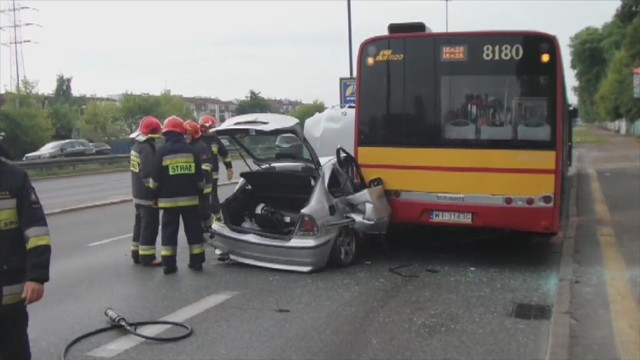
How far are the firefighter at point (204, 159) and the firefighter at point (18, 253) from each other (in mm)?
5825

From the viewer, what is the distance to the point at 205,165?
32.1 feet

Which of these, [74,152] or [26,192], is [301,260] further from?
[74,152]

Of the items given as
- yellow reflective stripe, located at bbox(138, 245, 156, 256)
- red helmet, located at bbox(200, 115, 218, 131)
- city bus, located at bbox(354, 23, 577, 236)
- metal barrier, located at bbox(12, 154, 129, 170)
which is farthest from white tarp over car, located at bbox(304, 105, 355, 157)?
metal barrier, located at bbox(12, 154, 129, 170)

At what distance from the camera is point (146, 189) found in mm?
8414

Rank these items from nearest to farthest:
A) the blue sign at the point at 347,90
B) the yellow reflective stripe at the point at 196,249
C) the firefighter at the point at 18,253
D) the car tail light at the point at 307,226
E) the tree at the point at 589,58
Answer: the firefighter at the point at 18,253 < the car tail light at the point at 307,226 < the yellow reflective stripe at the point at 196,249 < the blue sign at the point at 347,90 < the tree at the point at 589,58

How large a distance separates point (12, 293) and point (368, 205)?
5.22 m

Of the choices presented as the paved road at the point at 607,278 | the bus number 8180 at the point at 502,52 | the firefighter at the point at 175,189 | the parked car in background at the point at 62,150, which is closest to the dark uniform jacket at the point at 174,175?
the firefighter at the point at 175,189

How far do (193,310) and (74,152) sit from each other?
36.3 m

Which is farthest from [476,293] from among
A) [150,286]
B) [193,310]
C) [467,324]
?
[150,286]

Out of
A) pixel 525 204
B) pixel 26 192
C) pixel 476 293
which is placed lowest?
pixel 476 293

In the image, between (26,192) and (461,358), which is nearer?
(26,192)

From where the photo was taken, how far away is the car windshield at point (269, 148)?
8454mm

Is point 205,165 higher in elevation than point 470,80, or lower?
lower

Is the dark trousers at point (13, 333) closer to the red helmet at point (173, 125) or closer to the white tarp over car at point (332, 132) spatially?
the red helmet at point (173, 125)
